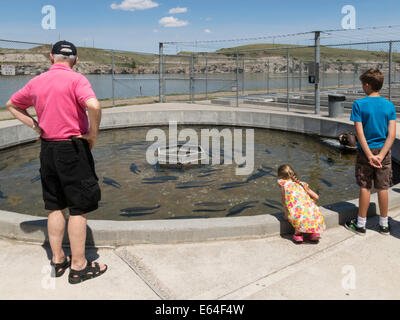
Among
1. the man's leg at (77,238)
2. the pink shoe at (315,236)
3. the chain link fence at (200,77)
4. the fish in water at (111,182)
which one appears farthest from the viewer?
the chain link fence at (200,77)

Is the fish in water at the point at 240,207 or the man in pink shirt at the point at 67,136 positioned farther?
the fish in water at the point at 240,207

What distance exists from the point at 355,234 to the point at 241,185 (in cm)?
300

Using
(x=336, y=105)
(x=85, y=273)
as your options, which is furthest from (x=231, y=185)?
(x=336, y=105)

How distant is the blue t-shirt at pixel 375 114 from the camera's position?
13.5ft

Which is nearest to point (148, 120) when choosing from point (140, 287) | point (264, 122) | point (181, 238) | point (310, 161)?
point (264, 122)

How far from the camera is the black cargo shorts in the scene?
3.13 m

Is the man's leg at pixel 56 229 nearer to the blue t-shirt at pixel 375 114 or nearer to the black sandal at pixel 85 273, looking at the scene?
the black sandal at pixel 85 273

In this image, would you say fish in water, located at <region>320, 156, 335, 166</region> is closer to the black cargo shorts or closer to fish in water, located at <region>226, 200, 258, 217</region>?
fish in water, located at <region>226, 200, 258, 217</region>

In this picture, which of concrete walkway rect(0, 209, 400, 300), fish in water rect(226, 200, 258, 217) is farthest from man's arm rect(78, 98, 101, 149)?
fish in water rect(226, 200, 258, 217)

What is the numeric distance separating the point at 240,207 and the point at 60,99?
3.57 metres

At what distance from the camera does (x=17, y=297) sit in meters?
3.03

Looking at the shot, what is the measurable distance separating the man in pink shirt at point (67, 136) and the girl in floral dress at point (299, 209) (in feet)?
6.50

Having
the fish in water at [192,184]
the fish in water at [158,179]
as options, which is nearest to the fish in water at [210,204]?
the fish in water at [192,184]
